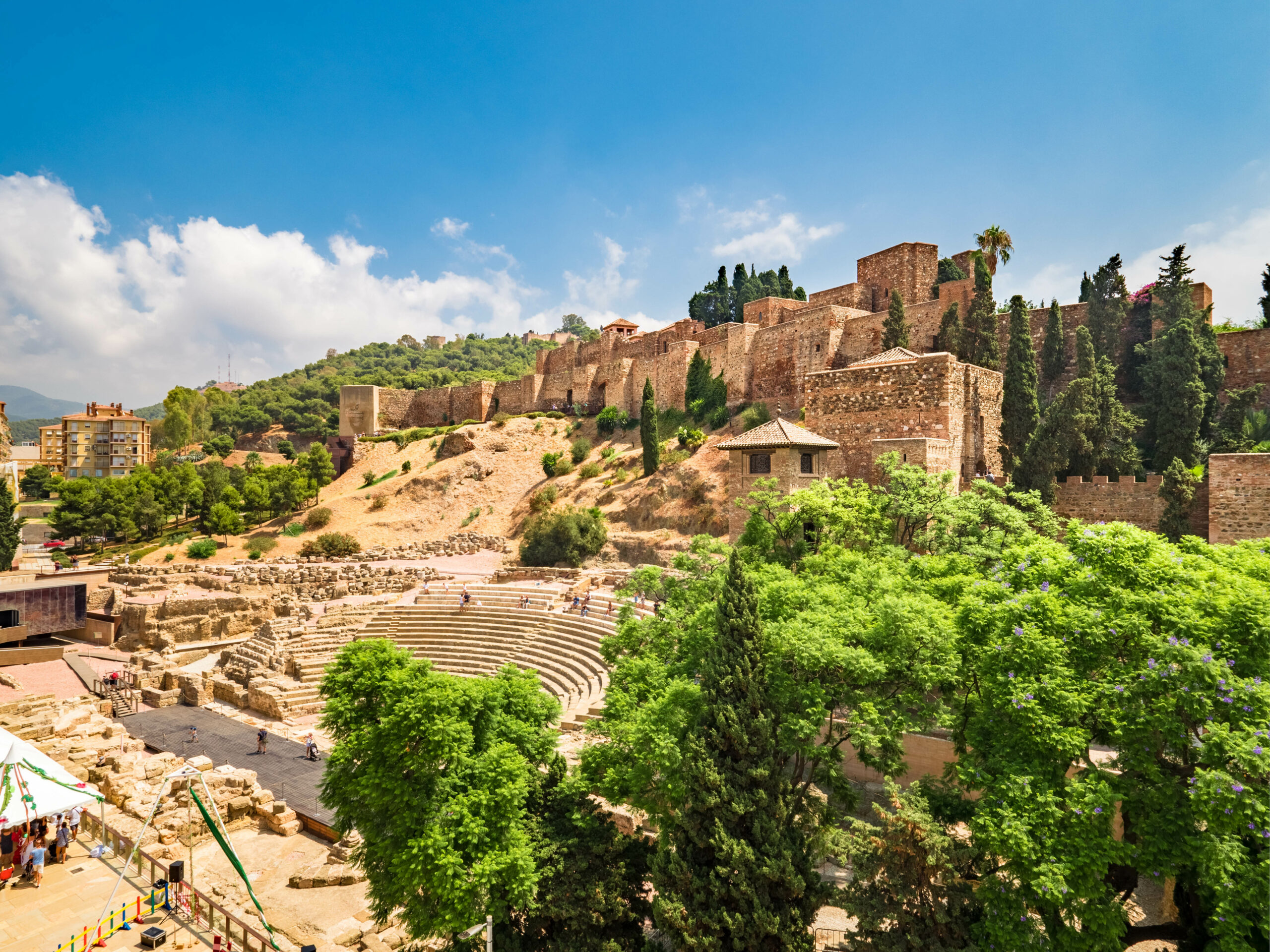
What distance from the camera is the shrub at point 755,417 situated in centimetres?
3609

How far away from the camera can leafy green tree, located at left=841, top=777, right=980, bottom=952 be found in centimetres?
827

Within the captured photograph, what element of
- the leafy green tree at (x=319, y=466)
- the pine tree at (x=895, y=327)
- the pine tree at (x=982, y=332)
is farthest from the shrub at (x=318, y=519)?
the pine tree at (x=982, y=332)

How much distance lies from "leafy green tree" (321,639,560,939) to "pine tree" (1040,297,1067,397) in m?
26.6

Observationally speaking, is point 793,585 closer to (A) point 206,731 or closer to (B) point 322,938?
(B) point 322,938

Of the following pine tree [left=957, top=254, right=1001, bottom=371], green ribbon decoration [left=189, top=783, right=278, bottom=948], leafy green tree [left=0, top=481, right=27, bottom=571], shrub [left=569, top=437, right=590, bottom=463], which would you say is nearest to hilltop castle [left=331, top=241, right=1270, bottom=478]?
pine tree [left=957, top=254, right=1001, bottom=371]

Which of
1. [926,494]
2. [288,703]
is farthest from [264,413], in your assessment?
[926,494]

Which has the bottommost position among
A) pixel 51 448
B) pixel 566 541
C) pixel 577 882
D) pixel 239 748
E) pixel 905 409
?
pixel 239 748

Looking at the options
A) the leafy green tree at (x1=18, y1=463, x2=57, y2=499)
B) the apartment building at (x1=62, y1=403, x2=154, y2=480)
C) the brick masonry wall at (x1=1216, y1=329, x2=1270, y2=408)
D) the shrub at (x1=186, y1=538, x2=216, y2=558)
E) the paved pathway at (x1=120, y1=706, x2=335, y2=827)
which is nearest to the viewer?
the paved pathway at (x1=120, y1=706, x2=335, y2=827)

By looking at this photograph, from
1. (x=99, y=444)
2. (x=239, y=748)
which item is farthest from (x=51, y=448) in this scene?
(x=239, y=748)

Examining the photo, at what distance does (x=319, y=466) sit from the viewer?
51594mm

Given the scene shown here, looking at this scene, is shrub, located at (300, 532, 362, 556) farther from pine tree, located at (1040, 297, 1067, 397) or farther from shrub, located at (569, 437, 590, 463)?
pine tree, located at (1040, 297, 1067, 397)

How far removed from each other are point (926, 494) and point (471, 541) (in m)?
30.1

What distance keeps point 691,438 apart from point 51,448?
95187mm

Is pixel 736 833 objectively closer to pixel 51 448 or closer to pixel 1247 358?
pixel 1247 358
